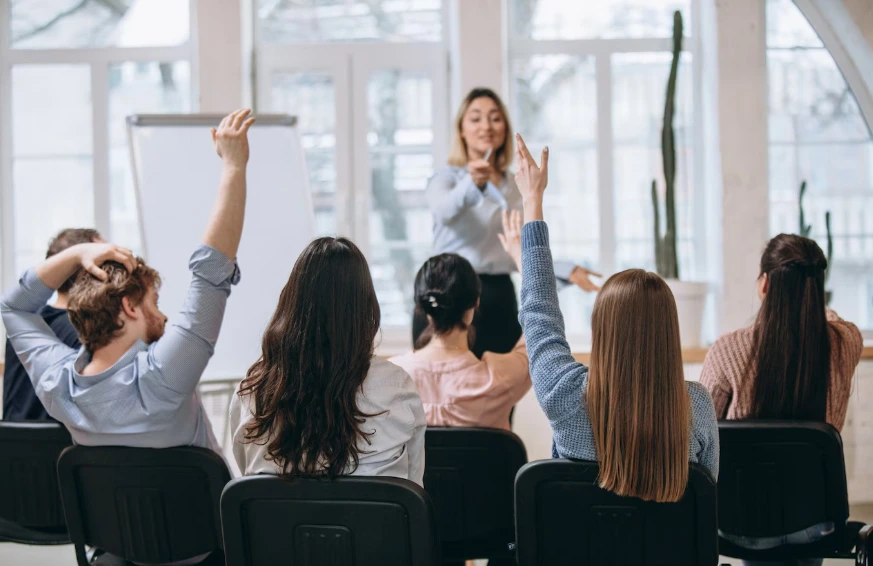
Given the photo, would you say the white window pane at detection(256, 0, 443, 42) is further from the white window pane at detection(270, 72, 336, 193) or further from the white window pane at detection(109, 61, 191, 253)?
the white window pane at detection(109, 61, 191, 253)

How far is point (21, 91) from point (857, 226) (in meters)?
4.64

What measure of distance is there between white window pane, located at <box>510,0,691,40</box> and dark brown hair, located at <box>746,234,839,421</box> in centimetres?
290

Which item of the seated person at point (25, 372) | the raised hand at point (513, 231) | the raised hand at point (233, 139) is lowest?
the seated person at point (25, 372)

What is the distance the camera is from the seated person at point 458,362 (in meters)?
2.07

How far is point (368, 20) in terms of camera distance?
182 inches

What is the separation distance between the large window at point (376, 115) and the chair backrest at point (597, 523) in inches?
122

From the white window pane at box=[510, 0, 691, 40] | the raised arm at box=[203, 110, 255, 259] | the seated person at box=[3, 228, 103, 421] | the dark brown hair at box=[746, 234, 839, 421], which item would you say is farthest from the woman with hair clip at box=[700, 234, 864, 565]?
the white window pane at box=[510, 0, 691, 40]

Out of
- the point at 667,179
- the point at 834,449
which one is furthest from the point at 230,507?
the point at 667,179

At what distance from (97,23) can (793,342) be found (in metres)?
4.11

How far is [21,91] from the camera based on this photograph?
4.66 m

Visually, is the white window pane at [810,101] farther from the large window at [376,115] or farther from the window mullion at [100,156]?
the window mullion at [100,156]

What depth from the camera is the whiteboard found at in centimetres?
347

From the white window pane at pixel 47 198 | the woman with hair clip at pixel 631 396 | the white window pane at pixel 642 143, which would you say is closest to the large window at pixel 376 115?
the white window pane at pixel 642 143

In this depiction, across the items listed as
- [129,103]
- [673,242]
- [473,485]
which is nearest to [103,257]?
[473,485]
